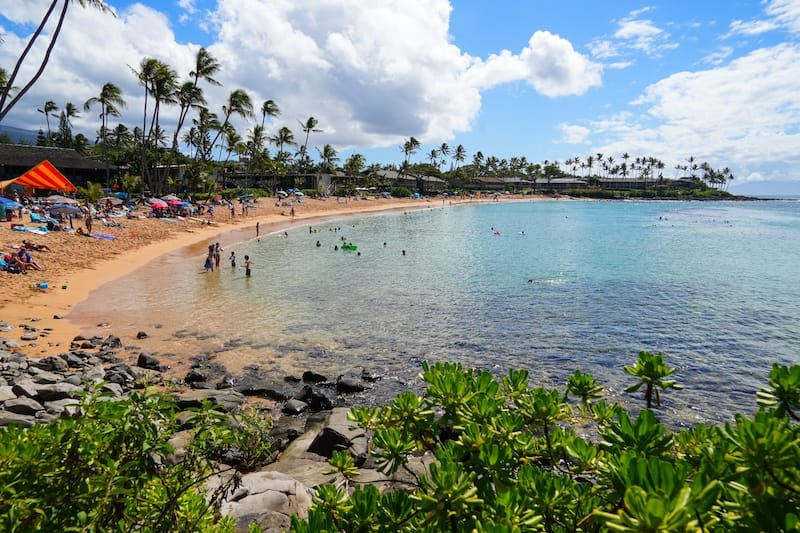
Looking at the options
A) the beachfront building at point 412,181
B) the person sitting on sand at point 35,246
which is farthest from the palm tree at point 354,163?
the person sitting on sand at point 35,246

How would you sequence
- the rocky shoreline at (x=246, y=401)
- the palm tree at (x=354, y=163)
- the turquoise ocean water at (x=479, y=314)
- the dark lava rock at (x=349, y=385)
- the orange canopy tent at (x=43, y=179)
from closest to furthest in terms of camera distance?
the rocky shoreline at (x=246, y=401) → the dark lava rock at (x=349, y=385) → the turquoise ocean water at (x=479, y=314) → the orange canopy tent at (x=43, y=179) → the palm tree at (x=354, y=163)


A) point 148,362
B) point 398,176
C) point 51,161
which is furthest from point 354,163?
point 148,362

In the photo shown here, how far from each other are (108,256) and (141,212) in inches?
703

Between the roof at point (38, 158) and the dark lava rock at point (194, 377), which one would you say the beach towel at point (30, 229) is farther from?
the roof at point (38, 158)

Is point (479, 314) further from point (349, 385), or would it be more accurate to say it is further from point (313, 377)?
point (313, 377)

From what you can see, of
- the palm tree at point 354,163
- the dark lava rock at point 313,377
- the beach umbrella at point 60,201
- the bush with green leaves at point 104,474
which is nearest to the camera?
the bush with green leaves at point 104,474

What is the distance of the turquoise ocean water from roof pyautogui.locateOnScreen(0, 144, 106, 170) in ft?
96.6

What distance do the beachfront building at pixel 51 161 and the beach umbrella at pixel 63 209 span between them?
19062mm

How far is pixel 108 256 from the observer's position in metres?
26.5

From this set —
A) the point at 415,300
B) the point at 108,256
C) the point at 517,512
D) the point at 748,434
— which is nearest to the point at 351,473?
the point at 517,512

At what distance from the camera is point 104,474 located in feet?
8.09

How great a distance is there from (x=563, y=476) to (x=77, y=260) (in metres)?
28.6

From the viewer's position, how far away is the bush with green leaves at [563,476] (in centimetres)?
161

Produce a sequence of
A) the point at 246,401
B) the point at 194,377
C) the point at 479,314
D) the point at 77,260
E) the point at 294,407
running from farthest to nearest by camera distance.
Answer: the point at 77,260, the point at 479,314, the point at 194,377, the point at 246,401, the point at 294,407
